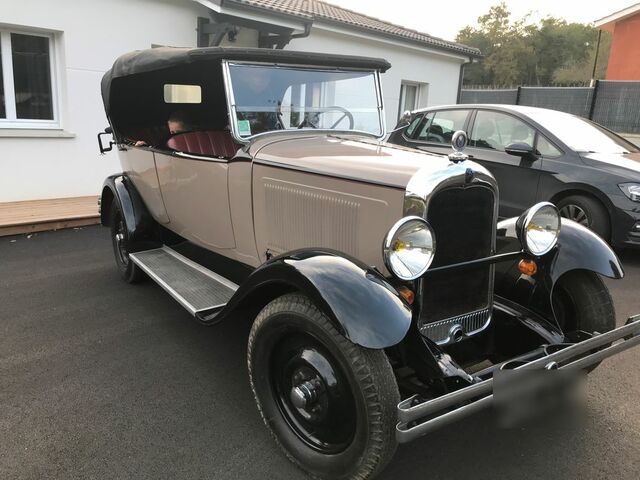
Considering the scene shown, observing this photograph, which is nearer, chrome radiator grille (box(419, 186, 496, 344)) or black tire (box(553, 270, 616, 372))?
chrome radiator grille (box(419, 186, 496, 344))

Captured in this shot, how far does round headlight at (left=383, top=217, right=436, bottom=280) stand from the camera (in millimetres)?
2086

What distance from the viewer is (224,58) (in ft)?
10.1

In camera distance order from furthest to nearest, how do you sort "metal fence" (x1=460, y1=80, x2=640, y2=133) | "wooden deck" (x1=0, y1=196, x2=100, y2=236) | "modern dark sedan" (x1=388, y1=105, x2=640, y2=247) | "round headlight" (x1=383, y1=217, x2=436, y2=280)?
"metal fence" (x1=460, y1=80, x2=640, y2=133) → "wooden deck" (x1=0, y1=196, x2=100, y2=236) → "modern dark sedan" (x1=388, y1=105, x2=640, y2=247) → "round headlight" (x1=383, y1=217, x2=436, y2=280)

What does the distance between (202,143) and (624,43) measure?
21.2 meters

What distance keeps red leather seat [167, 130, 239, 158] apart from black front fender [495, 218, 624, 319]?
2.18m

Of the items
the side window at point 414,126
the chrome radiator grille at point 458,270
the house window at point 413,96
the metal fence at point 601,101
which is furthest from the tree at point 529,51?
the chrome radiator grille at point 458,270

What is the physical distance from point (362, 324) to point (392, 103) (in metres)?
10.7

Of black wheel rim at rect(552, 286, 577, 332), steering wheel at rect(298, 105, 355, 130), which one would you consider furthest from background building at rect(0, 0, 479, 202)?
black wheel rim at rect(552, 286, 577, 332)

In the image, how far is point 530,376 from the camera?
2.01m

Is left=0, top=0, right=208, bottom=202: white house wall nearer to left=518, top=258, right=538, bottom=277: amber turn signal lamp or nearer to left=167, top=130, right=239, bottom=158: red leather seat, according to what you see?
left=167, top=130, right=239, bottom=158: red leather seat

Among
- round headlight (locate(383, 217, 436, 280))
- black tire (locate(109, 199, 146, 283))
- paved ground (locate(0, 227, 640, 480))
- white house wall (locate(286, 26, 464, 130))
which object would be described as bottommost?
paved ground (locate(0, 227, 640, 480))

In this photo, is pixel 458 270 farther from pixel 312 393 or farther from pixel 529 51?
pixel 529 51

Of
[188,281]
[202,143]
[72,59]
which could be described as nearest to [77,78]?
[72,59]

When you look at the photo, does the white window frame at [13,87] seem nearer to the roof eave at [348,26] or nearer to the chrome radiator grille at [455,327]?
the roof eave at [348,26]
